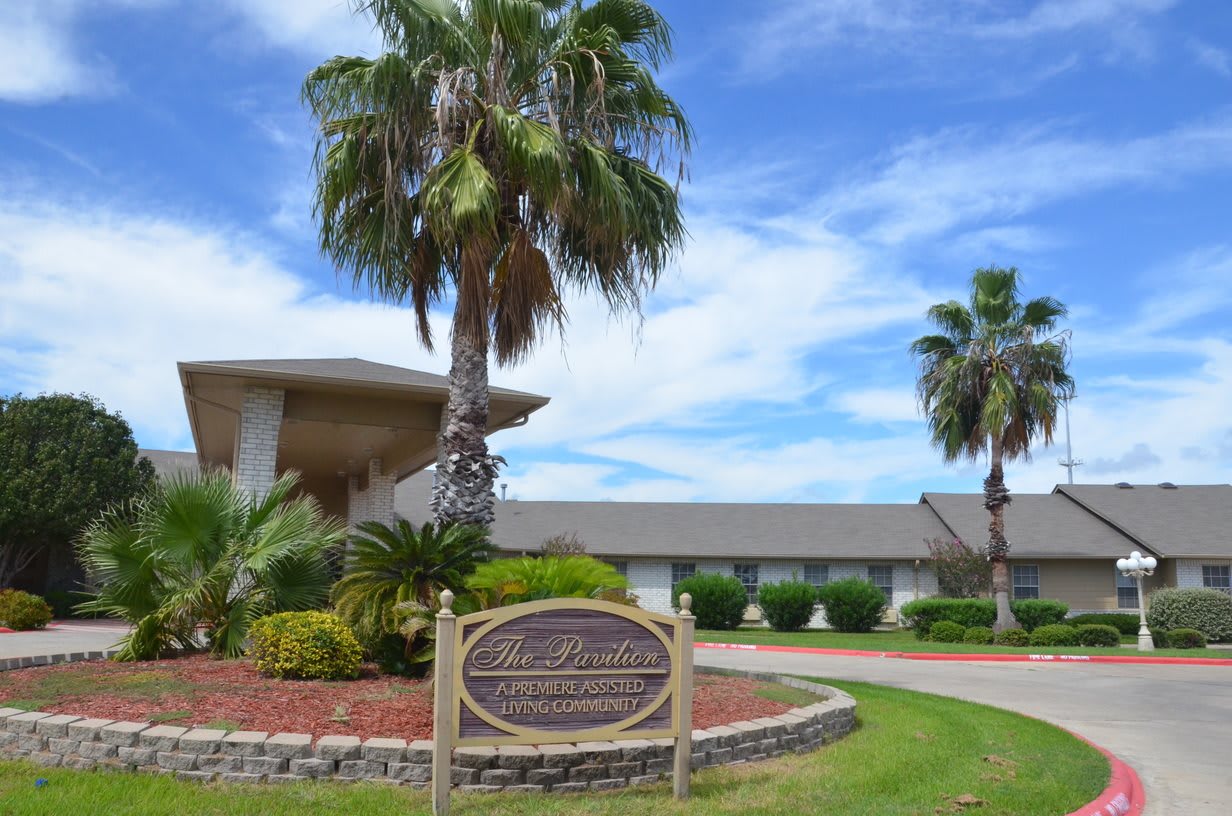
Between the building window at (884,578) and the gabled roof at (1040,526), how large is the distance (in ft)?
8.74

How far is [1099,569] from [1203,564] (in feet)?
9.72

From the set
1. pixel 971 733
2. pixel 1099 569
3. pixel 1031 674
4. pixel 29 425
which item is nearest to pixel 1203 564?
pixel 1099 569

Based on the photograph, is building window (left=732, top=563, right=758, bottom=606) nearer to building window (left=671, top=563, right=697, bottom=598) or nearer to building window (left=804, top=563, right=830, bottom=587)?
building window (left=671, top=563, right=697, bottom=598)

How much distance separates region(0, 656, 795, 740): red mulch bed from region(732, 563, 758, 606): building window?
2446 centimetres

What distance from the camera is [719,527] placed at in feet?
118

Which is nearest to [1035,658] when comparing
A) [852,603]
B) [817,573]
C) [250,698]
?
[852,603]

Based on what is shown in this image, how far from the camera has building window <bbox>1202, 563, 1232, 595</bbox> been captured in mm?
31281

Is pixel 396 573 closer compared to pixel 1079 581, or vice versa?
pixel 396 573

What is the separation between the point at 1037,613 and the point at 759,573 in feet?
30.0

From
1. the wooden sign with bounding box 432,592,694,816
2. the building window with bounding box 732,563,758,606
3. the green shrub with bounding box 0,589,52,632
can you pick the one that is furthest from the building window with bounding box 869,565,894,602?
the wooden sign with bounding box 432,592,694,816

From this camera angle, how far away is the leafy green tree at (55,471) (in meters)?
28.0

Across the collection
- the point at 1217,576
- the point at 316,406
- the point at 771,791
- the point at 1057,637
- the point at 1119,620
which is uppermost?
the point at 316,406

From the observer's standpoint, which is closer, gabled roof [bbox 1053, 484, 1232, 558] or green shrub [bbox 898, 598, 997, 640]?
green shrub [bbox 898, 598, 997, 640]

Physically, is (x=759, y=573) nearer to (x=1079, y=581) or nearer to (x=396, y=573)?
(x=1079, y=581)
